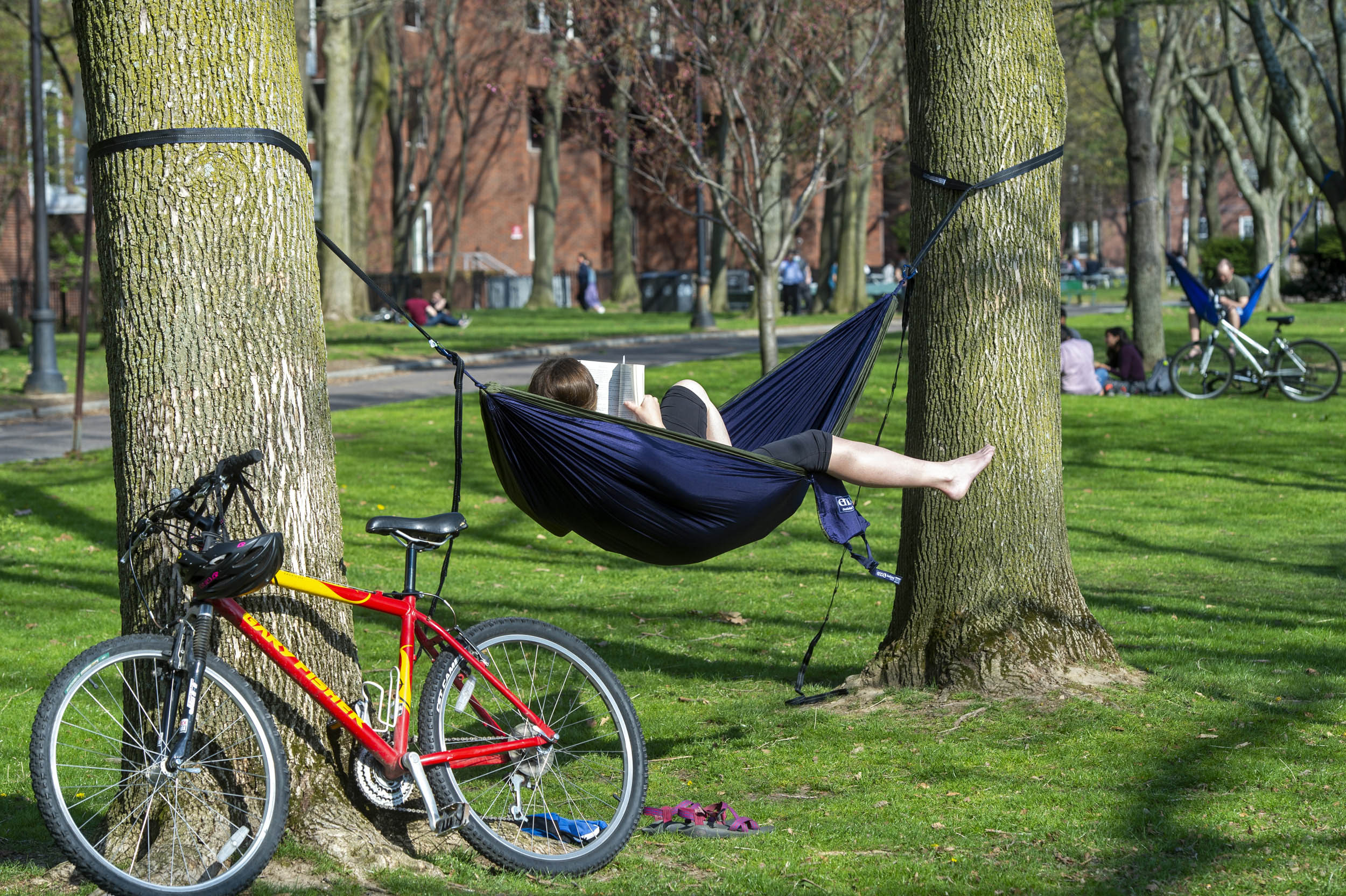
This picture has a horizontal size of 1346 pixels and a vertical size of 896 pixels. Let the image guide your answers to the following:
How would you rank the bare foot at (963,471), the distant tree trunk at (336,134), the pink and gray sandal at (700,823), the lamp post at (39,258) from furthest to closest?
the distant tree trunk at (336,134) → the lamp post at (39,258) → the bare foot at (963,471) → the pink and gray sandal at (700,823)

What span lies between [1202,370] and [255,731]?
14810mm

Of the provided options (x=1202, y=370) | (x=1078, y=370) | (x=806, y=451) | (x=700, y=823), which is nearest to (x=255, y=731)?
(x=700, y=823)

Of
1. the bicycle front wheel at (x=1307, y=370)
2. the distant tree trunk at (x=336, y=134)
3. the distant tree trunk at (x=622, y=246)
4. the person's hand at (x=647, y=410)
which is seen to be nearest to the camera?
the person's hand at (x=647, y=410)

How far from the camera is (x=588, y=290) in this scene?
35375mm

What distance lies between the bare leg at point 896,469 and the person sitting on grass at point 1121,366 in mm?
12276

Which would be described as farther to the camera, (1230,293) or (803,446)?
A: (1230,293)

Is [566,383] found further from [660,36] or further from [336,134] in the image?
[336,134]

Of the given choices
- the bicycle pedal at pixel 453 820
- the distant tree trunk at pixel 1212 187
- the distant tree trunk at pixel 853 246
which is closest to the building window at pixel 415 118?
the distant tree trunk at pixel 853 246

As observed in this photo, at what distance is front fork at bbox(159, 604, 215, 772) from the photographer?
3621 mm

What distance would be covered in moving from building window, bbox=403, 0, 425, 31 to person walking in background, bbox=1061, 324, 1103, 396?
21.4 metres

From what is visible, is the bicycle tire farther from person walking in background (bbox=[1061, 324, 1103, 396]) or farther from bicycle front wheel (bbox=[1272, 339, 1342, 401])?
bicycle front wheel (bbox=[1272, 339, 1342, 401])

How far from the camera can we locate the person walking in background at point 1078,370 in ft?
53.6

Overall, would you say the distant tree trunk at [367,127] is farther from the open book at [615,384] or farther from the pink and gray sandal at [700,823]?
the pink and gray sandal at [700,823]

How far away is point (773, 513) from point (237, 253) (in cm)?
182
